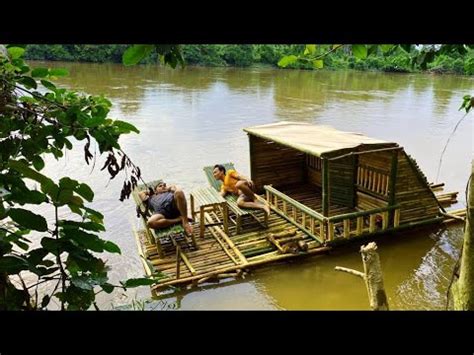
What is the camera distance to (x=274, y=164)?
8.48 m

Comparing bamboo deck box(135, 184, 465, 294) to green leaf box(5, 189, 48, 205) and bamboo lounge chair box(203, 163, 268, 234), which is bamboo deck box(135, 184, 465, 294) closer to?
bamboo lounge chair box(203, 163, 268, 234)

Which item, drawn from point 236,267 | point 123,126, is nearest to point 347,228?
point 236,267

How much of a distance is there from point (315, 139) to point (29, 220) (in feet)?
20.2

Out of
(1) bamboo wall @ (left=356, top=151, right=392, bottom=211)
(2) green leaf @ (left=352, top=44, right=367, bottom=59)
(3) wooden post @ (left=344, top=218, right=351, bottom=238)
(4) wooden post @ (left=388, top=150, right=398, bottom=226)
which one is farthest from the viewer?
(1) bamboo wall @ (left=356, top=151, right=392, bottom=211)

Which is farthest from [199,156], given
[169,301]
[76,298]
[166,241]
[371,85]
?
[371,85]

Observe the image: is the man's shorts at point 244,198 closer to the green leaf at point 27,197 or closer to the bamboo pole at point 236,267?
the bamboo pole at point 236,267

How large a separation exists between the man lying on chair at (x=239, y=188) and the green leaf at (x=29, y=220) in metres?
5.64

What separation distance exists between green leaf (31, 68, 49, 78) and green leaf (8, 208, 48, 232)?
0.69 meters

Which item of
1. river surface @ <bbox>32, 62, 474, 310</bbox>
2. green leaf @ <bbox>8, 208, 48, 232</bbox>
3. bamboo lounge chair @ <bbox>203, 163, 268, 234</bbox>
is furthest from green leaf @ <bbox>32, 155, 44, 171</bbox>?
bamboo lounge chair @ <bbox>203, 163, 268, 234</bbox>

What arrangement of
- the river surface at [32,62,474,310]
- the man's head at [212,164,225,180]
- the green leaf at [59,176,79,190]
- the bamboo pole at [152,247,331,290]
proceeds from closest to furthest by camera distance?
the green leaf at [59,176,79,190] → the bamboo pole at [152,247,331,290] → the river surface at [32,62,474,310] → the man's head at [212,164,225,180]

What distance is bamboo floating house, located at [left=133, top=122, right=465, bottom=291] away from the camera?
5.83m

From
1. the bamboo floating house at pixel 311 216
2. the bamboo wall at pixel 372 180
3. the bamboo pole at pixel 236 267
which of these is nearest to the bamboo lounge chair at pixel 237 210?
the bamboo floating house at pixel 311 216

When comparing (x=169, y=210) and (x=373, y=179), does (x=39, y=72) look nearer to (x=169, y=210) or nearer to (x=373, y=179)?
(x=169, y=210)
